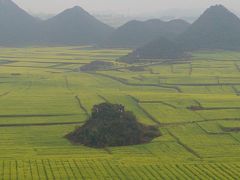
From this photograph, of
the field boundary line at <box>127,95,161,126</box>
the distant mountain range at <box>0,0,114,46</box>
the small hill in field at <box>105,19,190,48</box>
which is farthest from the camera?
the distant mountain range at <box>0,0,114,46</box>

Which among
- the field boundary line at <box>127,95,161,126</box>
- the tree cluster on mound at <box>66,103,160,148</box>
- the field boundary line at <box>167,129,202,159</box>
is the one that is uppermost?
the tree cluster on mound at <box>66,103,160,148</box>

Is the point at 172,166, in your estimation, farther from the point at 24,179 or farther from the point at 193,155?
the point at 24,179

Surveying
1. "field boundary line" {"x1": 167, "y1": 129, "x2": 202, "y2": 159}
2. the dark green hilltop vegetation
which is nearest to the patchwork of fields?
"field boundary line" {"x1": 167, "y1": 129, "x2": 202, "y2": 159}

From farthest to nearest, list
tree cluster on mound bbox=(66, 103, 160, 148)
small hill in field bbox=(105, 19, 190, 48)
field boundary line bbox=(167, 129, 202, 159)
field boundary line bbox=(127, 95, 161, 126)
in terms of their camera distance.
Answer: small hill in field bbox=(105, 19, 190, 48)
field boundary line bbox=(127, 95, 161, 126)
tree cluster on mound bbox=(66, 103, 160, 148)
field boundary line bbox=(167, 129, 202, 159)

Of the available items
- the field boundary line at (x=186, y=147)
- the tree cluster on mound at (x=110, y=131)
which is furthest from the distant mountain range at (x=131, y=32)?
the field boundary line at (x=186, y=147)

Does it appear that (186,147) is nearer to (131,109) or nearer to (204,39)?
(131,109)

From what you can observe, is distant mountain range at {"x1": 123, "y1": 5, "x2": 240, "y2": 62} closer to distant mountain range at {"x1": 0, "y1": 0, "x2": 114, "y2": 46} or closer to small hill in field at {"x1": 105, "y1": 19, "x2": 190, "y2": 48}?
small hill in field at {"x1": 105, "y1": 19, "x2": 190, "y2": 48}

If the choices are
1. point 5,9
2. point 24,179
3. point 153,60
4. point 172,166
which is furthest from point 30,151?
point 5,9
